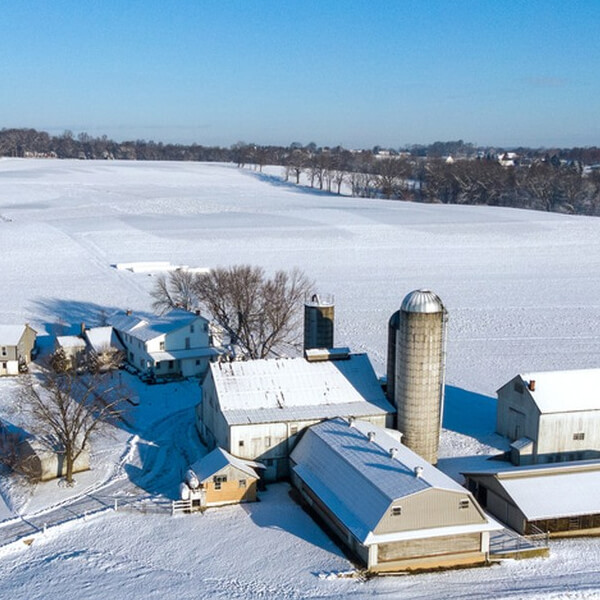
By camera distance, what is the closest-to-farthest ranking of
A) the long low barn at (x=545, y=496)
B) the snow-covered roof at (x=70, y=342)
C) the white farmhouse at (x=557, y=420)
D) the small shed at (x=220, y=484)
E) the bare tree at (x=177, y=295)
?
the long low barn at (x=545, y=496) → the small shed at (x=220, y=484) → the white farmhouse at (x=557, y=420) → the snow-covered roof at (x=70, y=342) → the bare tree at (x=177, y=295)

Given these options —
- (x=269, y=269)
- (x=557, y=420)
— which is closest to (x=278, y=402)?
(x=557, y=420)

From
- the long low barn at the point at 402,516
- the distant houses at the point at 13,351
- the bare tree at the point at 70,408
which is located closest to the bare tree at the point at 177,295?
the distant houses at the point at 13,351

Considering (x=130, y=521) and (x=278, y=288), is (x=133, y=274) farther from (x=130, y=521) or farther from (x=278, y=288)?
(x=130, y=521)

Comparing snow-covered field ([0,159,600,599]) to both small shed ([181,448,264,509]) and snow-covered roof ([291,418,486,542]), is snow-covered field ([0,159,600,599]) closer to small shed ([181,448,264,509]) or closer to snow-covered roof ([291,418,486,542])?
small shed ([181,448,264,509])

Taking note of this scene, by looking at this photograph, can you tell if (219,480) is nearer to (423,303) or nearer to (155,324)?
(423,303)

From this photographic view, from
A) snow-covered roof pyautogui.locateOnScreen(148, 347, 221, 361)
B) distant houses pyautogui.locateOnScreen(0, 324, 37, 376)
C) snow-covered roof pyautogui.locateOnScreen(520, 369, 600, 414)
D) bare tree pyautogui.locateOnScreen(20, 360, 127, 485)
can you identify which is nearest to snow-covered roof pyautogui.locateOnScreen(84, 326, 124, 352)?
bare tree pyautogui.locateOnScreen(20, 360, 127, 485)

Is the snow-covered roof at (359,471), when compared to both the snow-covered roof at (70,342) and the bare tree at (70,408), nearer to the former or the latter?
the bare tree at (70,408)
